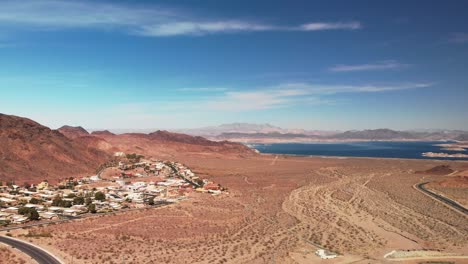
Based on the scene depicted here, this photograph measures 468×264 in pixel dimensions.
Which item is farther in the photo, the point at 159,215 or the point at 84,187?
the point at 84,187

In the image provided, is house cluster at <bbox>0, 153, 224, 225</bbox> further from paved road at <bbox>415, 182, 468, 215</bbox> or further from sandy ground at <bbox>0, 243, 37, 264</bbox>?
paved road at <bbox>415, 182, 468, 215</bbox>

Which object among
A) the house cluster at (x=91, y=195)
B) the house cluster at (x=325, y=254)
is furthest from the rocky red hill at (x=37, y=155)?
the house cluster at (x=325, y=254)

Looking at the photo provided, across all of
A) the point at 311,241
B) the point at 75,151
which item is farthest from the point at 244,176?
the point at 311,241

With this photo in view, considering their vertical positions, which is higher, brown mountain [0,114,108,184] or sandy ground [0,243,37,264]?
brown mountain [0,114,108,184]

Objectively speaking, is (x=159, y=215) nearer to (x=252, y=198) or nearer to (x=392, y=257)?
(x=252, y=198)

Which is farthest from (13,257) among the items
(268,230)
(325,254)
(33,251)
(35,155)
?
(35,155)

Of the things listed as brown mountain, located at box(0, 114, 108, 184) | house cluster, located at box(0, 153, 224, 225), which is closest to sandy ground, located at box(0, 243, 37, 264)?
house cluster, located at box(0, 153, 224, 225)

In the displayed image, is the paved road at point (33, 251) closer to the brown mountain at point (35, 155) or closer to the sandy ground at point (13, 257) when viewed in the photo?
the sandy ground at point (13, 257)
